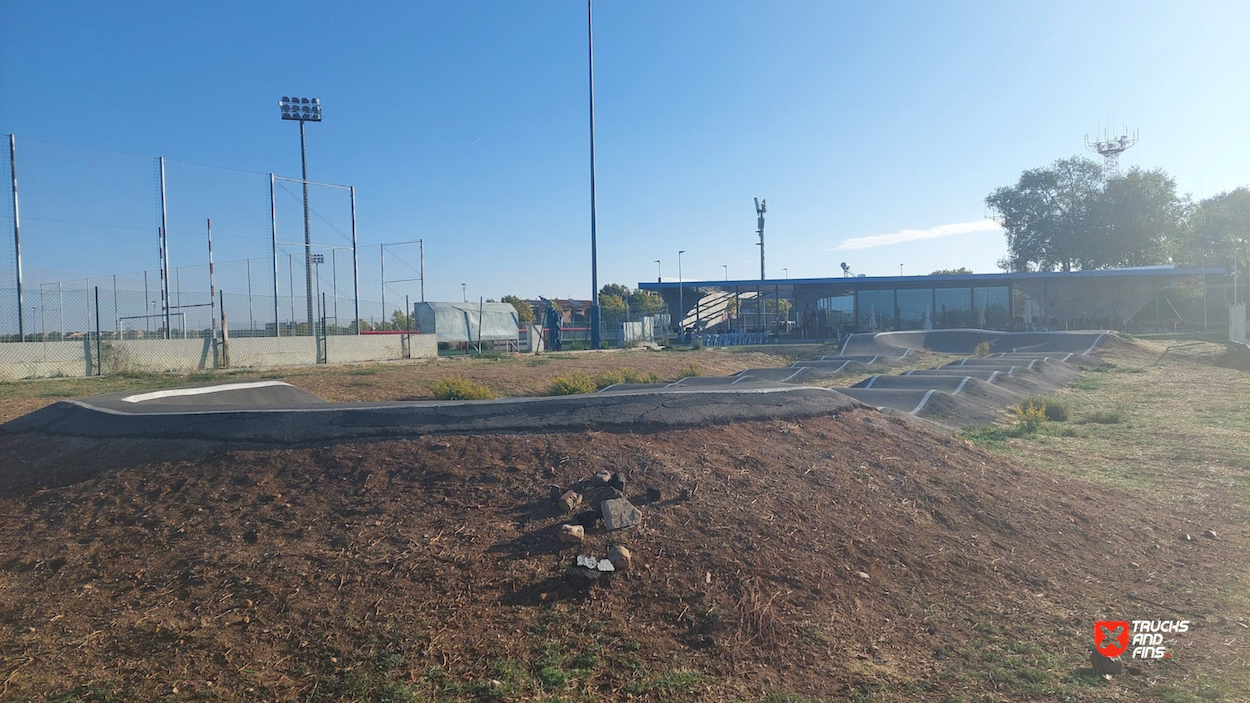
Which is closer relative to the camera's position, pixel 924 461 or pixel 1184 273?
pixel 924 461

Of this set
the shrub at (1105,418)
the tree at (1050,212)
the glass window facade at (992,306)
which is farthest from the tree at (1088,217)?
the shrub at (1105,418)

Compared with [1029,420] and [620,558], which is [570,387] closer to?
[1029,420]

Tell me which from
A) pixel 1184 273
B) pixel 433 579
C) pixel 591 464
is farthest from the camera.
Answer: pixel 1184 273

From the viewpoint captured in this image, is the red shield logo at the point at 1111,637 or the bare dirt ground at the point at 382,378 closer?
the red shield logo at the point at 1111,637

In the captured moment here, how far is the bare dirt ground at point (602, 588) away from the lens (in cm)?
371

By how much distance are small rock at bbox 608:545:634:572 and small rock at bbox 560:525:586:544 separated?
241 millimetres

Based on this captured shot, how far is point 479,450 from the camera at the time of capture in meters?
6.17

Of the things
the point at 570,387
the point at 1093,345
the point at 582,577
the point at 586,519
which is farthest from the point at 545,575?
the point at 1093,345

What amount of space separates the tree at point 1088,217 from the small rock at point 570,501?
75.4 metres

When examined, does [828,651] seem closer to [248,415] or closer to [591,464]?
[591,464]

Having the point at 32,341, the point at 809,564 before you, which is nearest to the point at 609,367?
the point at 32,341

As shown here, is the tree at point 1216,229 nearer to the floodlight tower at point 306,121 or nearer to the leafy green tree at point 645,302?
the leafy green tree at point 645,302

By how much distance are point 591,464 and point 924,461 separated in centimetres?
329

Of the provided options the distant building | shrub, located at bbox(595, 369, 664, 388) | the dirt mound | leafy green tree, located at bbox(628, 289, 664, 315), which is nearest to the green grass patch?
the dirt mound
